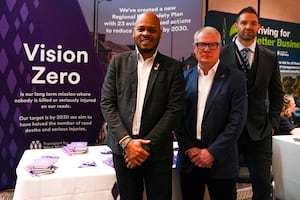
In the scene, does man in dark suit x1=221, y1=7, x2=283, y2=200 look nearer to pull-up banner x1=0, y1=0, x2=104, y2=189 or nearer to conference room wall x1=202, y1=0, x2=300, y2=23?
pull-up banner x1=0, y1=0, x2=104, y2=189

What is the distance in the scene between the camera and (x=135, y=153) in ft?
5.58

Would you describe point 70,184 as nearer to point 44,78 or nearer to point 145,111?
point 145,111

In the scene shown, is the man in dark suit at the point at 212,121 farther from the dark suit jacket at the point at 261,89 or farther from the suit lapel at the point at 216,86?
the dark suit jacket at the point at 261,89

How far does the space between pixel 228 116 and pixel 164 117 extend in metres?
0.40

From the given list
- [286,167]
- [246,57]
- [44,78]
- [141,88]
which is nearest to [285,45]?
[286,167]

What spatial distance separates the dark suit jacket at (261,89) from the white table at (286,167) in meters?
0.33

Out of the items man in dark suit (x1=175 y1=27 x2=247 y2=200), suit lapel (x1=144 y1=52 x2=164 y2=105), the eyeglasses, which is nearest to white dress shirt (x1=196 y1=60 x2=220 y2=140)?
man in dark suit (x1=175 y1=27 x2=247 y2=200)

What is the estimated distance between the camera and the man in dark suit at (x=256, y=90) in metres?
2.18

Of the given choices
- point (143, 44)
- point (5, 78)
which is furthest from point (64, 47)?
point (143, 44)

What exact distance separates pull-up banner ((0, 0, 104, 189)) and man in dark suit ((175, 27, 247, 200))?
190 centimetres

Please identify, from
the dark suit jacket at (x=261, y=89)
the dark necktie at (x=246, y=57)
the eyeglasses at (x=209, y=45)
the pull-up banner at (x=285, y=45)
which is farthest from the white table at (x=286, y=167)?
the pull-up banner at (x=285, y=45)

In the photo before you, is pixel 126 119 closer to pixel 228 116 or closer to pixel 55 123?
pixel 228 116

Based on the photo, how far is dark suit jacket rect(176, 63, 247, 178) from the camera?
1.89 meters

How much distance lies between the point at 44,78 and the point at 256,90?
2229 mm
